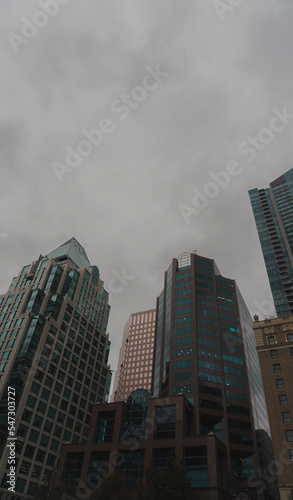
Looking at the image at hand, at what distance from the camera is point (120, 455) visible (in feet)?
192

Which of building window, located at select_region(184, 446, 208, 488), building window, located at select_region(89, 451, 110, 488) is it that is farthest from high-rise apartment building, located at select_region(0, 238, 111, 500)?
building window, located at select_region(184, 446, 208, 488)

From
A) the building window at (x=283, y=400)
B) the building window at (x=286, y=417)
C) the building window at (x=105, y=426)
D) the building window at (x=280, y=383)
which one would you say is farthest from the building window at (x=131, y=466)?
the building window at (x=280, y=383)

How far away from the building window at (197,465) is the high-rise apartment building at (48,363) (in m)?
27.5

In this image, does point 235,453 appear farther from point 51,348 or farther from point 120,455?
point 51,348

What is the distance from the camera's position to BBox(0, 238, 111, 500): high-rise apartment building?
79.1 meters

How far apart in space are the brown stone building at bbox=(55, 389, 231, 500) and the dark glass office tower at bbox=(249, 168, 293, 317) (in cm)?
9604

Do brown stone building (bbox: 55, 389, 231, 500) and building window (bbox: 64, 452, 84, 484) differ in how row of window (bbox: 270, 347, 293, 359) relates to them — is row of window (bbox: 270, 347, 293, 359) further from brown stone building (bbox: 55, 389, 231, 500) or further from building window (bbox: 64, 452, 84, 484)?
building window (bbox: 64, 452, 84, 484)

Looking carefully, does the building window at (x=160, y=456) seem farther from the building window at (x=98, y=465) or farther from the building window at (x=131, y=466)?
the building window at (x=98, y=465)

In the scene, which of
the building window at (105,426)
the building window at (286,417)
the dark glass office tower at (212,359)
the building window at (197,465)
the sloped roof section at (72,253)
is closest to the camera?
the building window at (197,465)

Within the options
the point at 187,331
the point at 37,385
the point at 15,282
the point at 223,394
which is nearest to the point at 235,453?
the point at 223,394

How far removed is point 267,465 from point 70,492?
52.9 m

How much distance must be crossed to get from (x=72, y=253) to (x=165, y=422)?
8514cm

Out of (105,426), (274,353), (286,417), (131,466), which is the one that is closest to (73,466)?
(105,426)

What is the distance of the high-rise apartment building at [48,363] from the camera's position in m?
79.1
